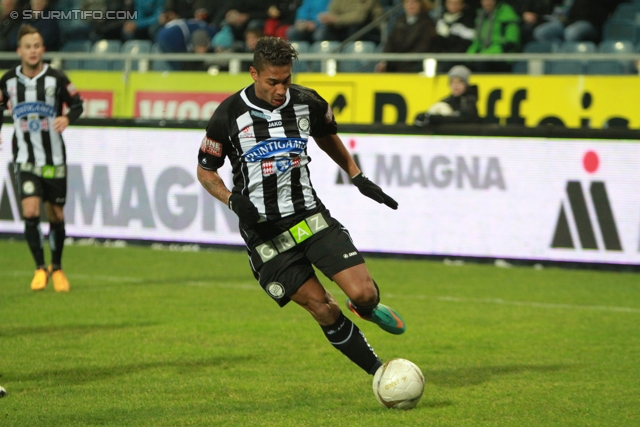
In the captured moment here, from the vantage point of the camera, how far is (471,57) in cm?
1216

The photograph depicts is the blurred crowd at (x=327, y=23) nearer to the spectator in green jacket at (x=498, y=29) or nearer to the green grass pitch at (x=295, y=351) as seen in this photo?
the spectator in green jacket at (x=498, y=29)

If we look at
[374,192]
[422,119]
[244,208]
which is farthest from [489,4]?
[244,208]

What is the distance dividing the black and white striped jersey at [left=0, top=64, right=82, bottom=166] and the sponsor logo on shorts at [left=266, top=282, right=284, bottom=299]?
15.5ft

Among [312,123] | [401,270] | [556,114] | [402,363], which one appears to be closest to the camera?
[402,363]

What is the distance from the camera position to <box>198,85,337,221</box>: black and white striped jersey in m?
5.46

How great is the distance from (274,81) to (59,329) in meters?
3.35

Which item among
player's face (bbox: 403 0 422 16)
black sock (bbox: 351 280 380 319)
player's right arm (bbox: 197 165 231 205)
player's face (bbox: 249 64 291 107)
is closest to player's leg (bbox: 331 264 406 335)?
black sock (bbox: 351 280 380 319)

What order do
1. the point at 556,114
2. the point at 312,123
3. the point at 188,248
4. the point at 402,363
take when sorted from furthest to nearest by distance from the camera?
the point at 188,248 < the point at 556,114 < the point at 312,123 < the point at 402,363

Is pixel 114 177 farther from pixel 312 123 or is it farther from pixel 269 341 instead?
pixel 312 123

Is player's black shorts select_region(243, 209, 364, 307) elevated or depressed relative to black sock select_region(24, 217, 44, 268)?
elevated

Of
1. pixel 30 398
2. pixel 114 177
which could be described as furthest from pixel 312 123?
pixel 114 177

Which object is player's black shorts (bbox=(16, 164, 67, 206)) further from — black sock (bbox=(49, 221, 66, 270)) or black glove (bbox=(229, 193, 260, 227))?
black glove (bbox=(229, 193, 260, 227))

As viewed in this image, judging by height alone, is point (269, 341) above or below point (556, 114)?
below

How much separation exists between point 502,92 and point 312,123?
7021 millimetres
